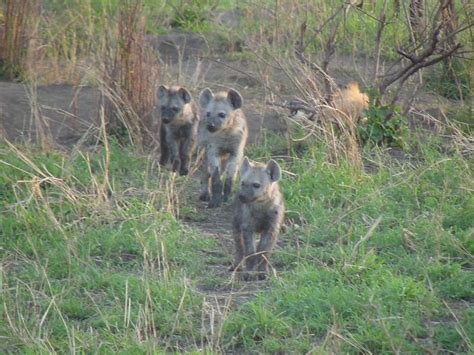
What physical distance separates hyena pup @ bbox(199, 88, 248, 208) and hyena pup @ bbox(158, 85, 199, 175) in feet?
1.27

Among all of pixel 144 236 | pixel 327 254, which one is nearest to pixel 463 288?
pixel 327 254

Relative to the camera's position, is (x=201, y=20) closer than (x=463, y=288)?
No

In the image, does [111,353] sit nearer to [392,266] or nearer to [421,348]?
[421,348]

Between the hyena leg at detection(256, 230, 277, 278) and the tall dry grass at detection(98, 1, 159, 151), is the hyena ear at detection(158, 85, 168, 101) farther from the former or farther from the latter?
the hyena leg at detection(256, 230, 277, 278)

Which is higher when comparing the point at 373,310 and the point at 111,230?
the point at 373,310

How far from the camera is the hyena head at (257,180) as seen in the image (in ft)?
21.1

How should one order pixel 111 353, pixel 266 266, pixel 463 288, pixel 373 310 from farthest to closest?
pixel 266 266 < pixel 463 288 < pixel 373 310 < pixel 111 353

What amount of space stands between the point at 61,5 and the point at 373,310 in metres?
7.67

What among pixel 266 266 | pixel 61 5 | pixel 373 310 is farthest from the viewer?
pixel 61 5

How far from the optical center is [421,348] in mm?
5062

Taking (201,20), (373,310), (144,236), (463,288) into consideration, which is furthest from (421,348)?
(201,20)

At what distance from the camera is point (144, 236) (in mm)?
6512

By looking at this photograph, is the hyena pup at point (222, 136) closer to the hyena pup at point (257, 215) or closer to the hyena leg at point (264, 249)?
the hyena pup at point (257, 215)

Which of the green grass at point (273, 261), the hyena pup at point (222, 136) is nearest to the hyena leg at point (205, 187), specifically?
the hyena pup at point (222, 136)
